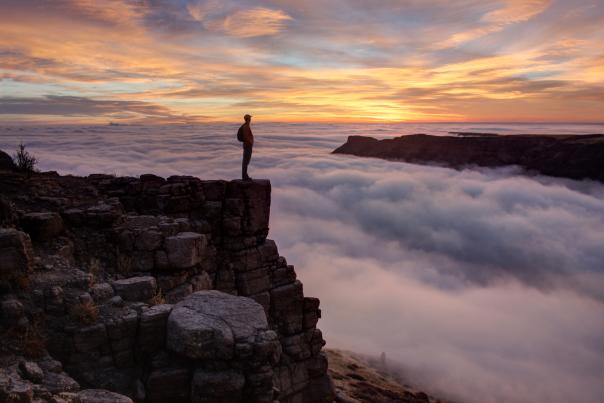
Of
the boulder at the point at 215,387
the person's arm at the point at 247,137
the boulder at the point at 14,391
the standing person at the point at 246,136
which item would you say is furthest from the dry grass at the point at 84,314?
the person's arm at the point at 247,137

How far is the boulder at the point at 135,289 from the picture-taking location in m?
10.8

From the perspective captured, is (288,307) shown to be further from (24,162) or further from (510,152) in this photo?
(510,152)

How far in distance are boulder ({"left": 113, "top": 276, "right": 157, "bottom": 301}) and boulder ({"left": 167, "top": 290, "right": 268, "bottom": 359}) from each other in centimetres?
116

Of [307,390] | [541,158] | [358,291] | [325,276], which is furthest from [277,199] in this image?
[307,390]

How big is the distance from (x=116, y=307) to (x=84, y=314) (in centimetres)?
78

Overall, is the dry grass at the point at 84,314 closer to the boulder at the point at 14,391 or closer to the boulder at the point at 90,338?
the boulder at the point at 90,338

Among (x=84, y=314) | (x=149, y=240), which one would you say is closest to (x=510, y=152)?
(x=149, y=240)

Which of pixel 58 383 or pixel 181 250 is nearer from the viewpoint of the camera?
pixel 58 383

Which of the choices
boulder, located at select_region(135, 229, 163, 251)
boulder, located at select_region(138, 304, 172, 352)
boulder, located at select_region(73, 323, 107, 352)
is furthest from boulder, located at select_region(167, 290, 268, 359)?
boulder, located at select_region(135, 229, 163, 251)

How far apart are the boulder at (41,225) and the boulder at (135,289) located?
11.0 feet

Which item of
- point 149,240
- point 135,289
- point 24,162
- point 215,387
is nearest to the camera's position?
point 215,387

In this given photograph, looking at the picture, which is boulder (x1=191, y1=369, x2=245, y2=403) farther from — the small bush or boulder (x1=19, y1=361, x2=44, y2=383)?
the small bush

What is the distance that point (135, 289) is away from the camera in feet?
35.7

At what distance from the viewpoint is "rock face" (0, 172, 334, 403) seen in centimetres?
888
